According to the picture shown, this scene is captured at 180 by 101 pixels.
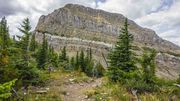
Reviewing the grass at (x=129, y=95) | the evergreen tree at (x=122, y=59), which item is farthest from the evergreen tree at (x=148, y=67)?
the evergreen tree at (x=122, y=59)

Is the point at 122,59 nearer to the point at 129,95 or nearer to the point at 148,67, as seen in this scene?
the point at 148,67

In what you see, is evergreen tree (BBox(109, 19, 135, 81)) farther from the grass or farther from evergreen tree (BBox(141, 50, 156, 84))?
the grass

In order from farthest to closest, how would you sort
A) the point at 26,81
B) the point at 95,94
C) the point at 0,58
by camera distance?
the point at 26,81, the point at 95,94, the point at 0,58

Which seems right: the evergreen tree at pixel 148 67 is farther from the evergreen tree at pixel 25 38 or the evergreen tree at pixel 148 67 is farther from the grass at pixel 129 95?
the evergreen tree at pixel 25 38

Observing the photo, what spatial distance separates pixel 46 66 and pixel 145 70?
30284 millimetres

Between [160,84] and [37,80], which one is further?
[37,80]

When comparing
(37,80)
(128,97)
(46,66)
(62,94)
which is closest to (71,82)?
(37,80)

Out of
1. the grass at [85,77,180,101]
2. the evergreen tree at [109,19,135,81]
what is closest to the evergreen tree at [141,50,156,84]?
the grass at [85,77,180,101]

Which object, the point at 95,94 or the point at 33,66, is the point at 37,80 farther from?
the point at 95,94

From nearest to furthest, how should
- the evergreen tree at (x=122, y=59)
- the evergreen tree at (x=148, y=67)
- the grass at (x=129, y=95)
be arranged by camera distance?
1. the grass at (x=129, y=95)
2. the evergreen tree at (x=148, y=67)
3. the evergreen tree at (x=122, y=59)

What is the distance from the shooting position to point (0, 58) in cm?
1631

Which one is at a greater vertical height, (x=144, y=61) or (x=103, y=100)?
(x=144, y=61)

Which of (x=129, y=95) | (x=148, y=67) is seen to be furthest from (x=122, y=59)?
(x=129, y=95)

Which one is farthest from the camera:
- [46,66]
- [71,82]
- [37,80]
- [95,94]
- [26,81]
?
[46,66]
